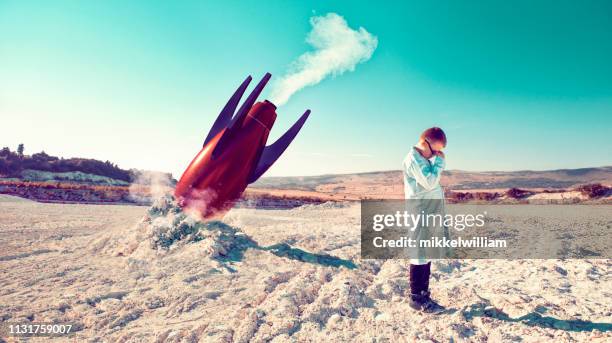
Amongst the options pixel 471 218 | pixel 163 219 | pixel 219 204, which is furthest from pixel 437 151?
pixel 471 218

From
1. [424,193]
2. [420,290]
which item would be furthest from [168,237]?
[424,193]

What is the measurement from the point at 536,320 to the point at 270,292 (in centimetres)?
346

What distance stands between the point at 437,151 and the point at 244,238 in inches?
208

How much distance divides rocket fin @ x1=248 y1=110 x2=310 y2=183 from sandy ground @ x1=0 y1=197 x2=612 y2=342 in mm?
1700

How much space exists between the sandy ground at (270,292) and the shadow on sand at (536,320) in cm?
2

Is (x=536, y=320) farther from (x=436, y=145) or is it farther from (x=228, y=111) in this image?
(x=228, y=111)

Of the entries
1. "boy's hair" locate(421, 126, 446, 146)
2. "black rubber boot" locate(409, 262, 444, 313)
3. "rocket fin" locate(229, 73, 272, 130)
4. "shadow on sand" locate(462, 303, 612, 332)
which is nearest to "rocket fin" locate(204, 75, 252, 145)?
"rocket fin" locate(229, 73, 272, 130)

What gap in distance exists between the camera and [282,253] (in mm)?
7418

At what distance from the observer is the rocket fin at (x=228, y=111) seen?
8.75 m

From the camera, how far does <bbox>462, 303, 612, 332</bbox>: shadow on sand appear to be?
12.3 feet

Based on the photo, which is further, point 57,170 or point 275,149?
point 57,170

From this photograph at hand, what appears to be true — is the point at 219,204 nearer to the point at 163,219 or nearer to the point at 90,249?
the point at 163,219

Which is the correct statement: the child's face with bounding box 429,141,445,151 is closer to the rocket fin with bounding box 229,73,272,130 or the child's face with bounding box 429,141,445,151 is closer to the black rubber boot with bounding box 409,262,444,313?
the black rubber boot with bounding box 409,262,444,313

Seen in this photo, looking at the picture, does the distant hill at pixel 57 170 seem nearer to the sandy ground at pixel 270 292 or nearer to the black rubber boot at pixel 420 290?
the sandy ground at pixel 270 292
